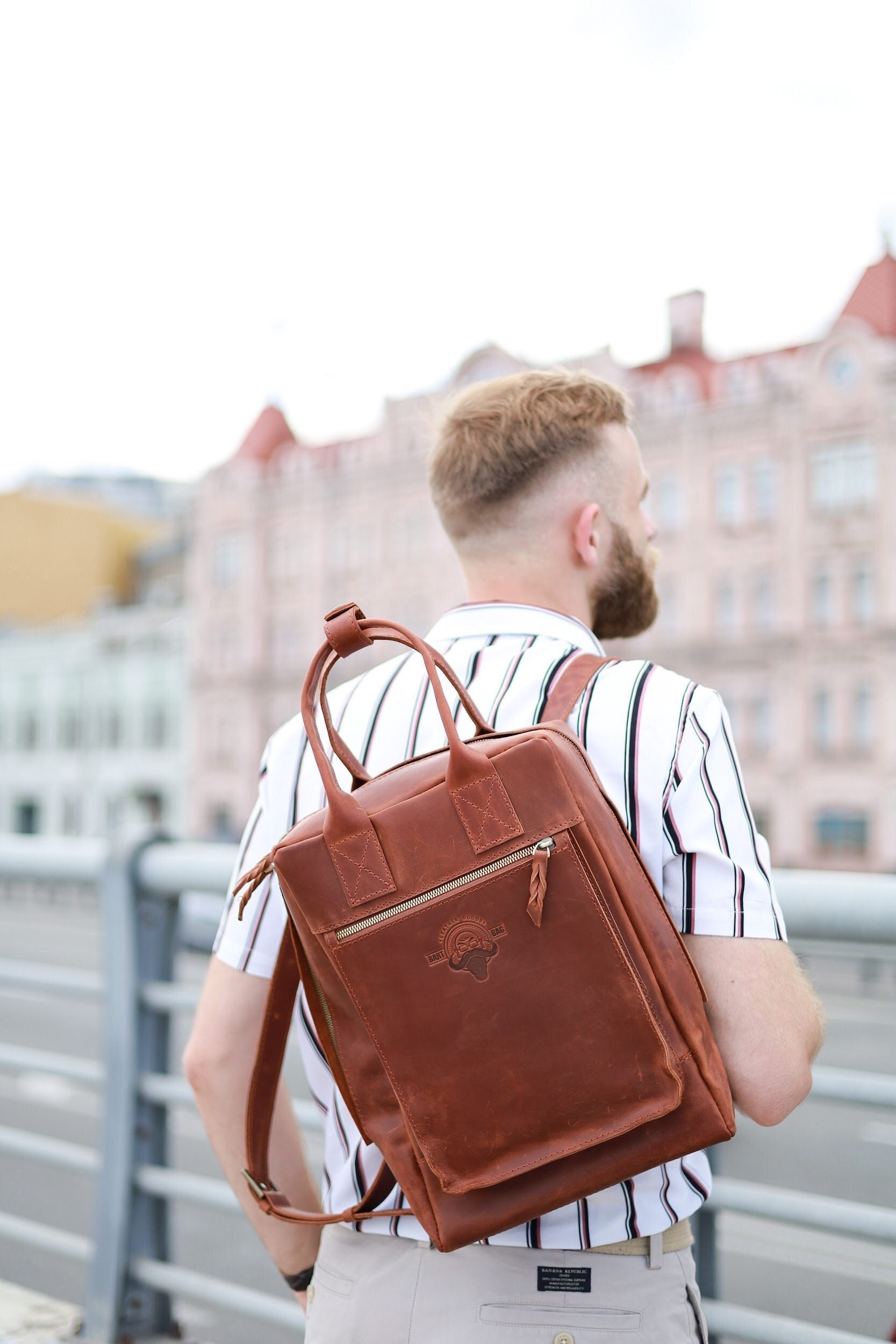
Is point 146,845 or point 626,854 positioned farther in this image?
point 146,845

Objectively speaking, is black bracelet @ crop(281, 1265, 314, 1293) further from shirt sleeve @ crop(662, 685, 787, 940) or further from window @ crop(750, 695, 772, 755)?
window @ crop(750, 695, 772, 755)

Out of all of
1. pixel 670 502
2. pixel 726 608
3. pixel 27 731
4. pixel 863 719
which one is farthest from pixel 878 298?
pixel 27 731

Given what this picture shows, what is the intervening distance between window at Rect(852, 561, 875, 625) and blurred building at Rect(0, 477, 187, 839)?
24.3m

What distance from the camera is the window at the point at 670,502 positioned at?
35.6 meters

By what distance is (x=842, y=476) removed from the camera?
108ft

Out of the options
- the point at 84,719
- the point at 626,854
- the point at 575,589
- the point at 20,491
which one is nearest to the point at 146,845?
the point at 575,589

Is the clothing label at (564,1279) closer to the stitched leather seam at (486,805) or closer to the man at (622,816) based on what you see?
the man at (622,816)

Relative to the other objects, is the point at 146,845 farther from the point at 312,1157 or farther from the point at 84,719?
the point at 84,719

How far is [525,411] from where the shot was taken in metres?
1.58

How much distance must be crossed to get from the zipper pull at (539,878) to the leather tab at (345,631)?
0.29 m

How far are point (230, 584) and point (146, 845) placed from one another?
43.0 m

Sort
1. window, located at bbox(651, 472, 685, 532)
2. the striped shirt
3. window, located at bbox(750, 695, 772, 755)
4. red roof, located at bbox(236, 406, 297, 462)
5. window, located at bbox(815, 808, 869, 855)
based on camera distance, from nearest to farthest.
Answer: the striped shirt, window, located at bbox(815, 808, 869, 855), window, located at bbox(750, 695, 772, 755), window, located at bbox(651, 472, 685, 532), red roof, located at bbox(236, 406, 297, 462)

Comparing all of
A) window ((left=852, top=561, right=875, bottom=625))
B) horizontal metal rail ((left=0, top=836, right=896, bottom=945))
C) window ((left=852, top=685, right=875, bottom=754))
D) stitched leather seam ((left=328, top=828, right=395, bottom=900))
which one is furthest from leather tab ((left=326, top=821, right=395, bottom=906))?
window ((left=852, top=561, right=875, bottom=625))

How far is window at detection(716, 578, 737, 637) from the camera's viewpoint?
3512cm
